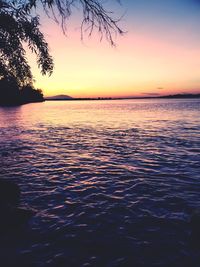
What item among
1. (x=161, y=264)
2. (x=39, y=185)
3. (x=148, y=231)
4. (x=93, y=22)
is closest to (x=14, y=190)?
(x=39, y=185)

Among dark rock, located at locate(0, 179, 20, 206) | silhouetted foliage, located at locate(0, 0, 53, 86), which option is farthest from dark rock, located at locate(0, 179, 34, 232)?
silhouetted foliage, located at locate(0, 0, 53, 86)

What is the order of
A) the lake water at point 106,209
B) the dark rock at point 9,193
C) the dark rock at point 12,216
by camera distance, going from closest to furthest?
the lake water at point 106,209 → the dark rock at point 12,216 → the dark rock at point 9,193

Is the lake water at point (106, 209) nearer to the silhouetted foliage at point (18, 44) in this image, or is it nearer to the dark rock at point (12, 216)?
the dark rock at point (12, 216)

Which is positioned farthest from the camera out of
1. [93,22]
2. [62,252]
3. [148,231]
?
[148,231]

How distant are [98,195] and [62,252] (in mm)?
4122

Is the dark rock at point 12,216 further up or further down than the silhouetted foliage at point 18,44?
further down

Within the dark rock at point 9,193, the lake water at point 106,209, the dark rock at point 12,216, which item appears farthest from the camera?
the dark rock at point 9,193

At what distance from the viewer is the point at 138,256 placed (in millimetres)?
6730

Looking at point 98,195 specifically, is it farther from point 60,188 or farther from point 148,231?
point 148,231

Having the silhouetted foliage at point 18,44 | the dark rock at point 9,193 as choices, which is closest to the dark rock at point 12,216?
the dark rock at point 9,193

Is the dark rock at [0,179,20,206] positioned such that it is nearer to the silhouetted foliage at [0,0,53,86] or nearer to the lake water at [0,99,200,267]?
the lake water at [0,99,200,267]

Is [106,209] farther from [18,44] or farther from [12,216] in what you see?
[18,44]

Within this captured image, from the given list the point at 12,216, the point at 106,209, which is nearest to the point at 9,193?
the point at 12,216

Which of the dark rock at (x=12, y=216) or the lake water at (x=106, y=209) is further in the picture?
the dark rock at (x=12, y=216)
